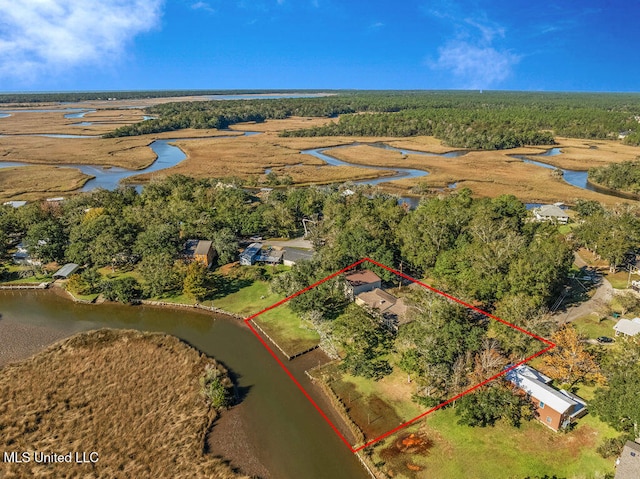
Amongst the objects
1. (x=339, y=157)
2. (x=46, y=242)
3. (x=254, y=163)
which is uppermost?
(x=339, y=157)

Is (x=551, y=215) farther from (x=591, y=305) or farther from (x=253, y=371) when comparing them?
(x=253, y=371)

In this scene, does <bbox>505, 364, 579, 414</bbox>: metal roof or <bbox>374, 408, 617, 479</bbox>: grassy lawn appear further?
<bbox>505, 364, 579, 414</bbox>: metal roof

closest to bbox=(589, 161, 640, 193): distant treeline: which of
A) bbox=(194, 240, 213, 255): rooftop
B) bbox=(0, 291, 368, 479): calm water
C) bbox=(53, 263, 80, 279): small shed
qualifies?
bbox=(194, 240, 213, 255): rooftop

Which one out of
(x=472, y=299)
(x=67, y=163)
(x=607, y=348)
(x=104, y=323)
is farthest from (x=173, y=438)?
(x=67, y=163)

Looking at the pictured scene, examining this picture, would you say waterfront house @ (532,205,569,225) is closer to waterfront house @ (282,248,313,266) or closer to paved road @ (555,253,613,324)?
paved road @ (555,253,613,324)

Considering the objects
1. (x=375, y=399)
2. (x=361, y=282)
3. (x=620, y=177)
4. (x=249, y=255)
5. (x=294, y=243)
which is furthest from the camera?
(x=620, y=177)

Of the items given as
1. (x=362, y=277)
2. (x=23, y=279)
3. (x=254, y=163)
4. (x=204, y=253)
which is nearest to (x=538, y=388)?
(x=362, y=277)
